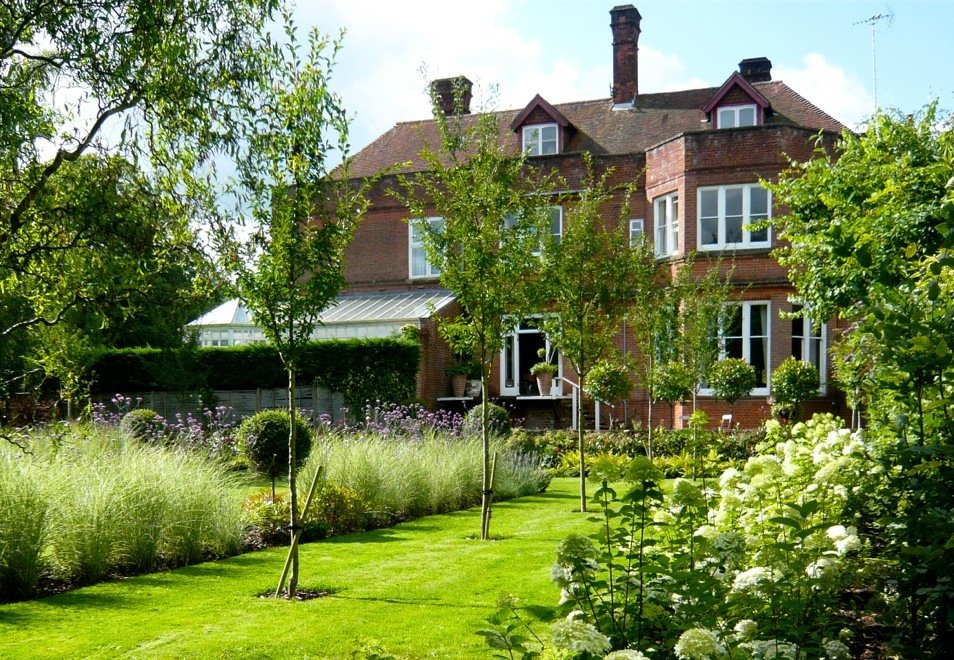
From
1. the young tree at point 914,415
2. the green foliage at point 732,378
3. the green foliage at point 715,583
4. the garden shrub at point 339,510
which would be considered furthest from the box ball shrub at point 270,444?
the green foliage at point 732,378

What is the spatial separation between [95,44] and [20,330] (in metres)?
2.20

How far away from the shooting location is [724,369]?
20.7 metres

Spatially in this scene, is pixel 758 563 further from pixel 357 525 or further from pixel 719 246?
pixel 719 246

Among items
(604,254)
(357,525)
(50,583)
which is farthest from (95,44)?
(604,254)

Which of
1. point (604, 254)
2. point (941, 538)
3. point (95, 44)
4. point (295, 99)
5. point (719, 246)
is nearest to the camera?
point (941, 538)

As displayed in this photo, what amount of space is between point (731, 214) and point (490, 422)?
31.0 ft

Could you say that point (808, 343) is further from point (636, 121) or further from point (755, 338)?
point (636, 121)

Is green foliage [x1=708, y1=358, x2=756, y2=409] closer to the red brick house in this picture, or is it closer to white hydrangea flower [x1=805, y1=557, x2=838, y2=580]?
the red brick house

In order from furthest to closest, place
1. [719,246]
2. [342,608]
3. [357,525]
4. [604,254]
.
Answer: [719,246] → [604,254] → [357,525] → [342,608]

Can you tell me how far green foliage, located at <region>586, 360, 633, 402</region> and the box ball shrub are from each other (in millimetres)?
9118

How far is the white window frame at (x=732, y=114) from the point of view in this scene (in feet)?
83.9

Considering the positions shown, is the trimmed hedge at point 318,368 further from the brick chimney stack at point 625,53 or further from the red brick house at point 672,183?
the brick chimney stack at point 625,53

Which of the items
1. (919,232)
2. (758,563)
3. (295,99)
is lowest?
(758,563)

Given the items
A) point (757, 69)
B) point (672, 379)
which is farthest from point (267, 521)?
point (757, 69)
